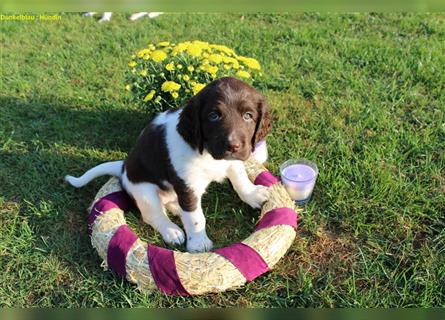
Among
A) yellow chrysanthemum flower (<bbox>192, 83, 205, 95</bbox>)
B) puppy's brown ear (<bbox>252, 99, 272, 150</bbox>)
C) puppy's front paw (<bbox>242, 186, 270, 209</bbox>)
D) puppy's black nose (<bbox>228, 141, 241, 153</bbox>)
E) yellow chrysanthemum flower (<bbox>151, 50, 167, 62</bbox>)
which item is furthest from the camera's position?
yellow chrysanthemum flower (<bbox>151, 50, 167, 62</bbox>)

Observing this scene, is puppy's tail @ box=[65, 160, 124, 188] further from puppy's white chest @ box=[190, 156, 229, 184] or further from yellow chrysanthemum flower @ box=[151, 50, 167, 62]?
yellow chrysanthemum flower @ box=[151, 50, 167, 62]

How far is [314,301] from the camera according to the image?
397 centimetres

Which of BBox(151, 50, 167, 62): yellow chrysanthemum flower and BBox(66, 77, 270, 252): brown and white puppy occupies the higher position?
BBox(151, 50, 167, 62): yellow chrysanthemum flower

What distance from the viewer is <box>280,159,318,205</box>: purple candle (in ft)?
15.6

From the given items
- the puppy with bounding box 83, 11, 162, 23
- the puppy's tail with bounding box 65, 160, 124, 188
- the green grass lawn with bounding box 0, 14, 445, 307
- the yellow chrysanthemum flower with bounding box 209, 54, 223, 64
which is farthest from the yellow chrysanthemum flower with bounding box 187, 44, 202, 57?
the puppy with bounding box 83, 11, 162, 23

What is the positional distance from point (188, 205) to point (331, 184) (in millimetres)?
1556

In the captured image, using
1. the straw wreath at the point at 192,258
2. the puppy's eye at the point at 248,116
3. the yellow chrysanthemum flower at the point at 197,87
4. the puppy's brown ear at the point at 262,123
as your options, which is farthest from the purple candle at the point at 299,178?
the yellow chrysanthemum flower at the point at 197,87

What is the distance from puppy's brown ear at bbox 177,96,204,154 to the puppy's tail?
1.17 meters

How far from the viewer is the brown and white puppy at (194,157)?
3.82m

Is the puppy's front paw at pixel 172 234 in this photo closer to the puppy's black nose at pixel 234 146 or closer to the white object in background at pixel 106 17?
the puppy's black nose at pixel 234 146

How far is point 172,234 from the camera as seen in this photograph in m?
4.52

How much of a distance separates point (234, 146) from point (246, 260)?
92 cm

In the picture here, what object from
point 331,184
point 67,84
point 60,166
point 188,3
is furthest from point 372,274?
point 67,84

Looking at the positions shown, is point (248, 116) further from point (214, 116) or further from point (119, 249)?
point (119, 249)
